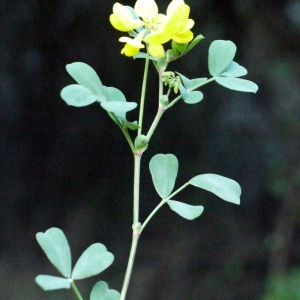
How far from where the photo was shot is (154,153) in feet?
5.34

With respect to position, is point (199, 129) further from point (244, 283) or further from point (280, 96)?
point (244, 283)

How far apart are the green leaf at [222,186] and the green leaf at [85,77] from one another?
12cm

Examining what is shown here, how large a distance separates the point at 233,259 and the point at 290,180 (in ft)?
1.16

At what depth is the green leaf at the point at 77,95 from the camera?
36 cm

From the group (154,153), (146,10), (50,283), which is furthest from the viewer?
(154,153)

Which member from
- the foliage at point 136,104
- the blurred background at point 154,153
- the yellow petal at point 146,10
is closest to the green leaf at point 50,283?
the foliage at point 136,104

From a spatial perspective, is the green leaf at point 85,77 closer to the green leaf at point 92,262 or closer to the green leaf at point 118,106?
the green leaf at point 118,106

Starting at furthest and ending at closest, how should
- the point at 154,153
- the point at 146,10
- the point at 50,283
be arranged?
the point at 154,153 < the point at 146,10 < the point at 50,283

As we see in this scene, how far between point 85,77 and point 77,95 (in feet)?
0.12

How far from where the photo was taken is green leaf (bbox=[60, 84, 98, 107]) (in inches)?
14.3

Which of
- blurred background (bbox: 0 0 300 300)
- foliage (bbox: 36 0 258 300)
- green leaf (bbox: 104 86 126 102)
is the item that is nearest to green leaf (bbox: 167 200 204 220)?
foliage (bbox: 36 0 258 300)

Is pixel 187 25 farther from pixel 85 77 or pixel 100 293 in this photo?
pixel 100 293

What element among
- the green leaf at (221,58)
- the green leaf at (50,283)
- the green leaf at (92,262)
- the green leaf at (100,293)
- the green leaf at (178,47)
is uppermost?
the green leaf at (178,47)

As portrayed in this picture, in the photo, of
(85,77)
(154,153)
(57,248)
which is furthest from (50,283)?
(154,153)
